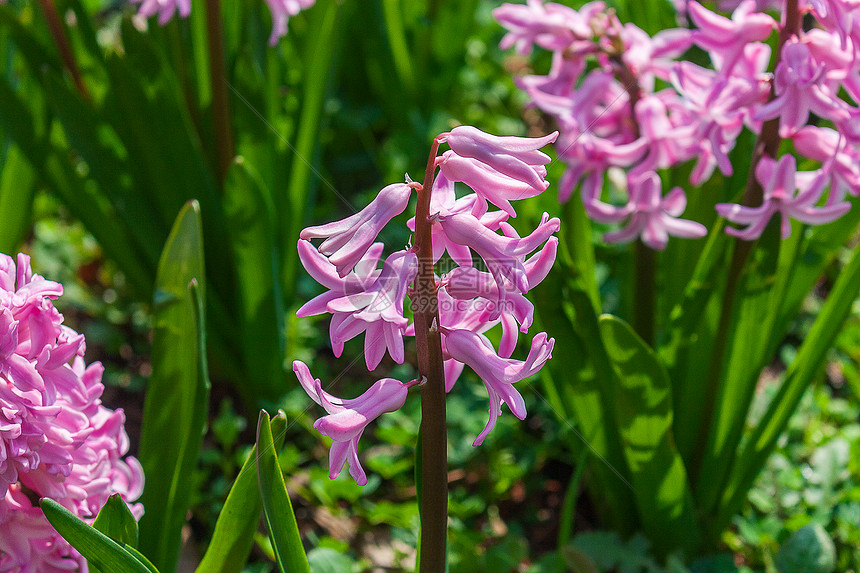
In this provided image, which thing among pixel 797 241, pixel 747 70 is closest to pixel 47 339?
pixel 747 70

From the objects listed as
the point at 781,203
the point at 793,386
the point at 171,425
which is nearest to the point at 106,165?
the point at 171,425

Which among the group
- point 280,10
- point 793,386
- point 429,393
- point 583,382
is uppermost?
point 280,10

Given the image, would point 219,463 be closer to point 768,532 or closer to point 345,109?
point 768,532

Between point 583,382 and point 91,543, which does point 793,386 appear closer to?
point 583,382

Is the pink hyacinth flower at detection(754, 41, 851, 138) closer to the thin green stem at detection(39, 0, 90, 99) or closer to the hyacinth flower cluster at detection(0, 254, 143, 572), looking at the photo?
the hyacinth flower cluster at detection(0, 254, 143, 572)

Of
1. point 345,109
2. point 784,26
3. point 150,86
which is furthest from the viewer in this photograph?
point 345,109

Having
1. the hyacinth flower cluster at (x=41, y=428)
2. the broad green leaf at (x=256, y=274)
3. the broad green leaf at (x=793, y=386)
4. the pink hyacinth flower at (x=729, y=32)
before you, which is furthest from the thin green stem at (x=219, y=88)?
the broad green leaf at (x=793, y=386)
